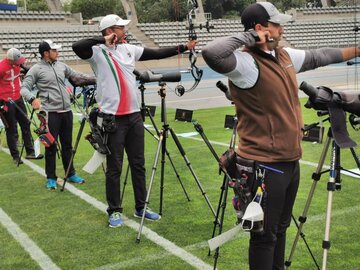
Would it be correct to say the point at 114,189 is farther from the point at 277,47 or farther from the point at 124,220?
the point at 277,47

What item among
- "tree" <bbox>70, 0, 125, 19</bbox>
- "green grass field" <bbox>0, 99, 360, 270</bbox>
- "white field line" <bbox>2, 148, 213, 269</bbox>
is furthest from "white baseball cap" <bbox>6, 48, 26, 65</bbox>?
"tree" <bbox>70, 0, 125, 19</bbox>

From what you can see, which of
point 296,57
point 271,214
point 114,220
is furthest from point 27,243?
point 296,57

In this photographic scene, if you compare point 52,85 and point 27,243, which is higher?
point 52,85

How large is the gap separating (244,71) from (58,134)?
4.41 meters

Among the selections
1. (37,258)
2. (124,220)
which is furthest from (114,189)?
(37,258)

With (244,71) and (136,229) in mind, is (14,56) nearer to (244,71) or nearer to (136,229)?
(136,229)

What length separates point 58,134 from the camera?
6398 millimetres

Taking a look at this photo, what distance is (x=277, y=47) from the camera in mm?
2650

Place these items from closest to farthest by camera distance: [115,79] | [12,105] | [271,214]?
1. [271,214]
2. [115,79]
3. [12,105]

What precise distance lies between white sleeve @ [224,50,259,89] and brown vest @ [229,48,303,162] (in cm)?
3

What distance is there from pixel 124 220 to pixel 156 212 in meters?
0.40

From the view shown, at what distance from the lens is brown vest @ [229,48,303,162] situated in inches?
101

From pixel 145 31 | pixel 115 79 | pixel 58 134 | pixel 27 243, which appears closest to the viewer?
pixel 27 243

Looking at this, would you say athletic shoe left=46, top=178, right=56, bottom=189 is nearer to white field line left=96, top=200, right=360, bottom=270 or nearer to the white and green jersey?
the white and green jersey
